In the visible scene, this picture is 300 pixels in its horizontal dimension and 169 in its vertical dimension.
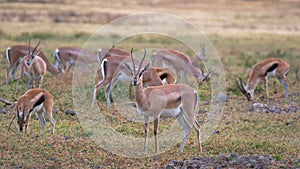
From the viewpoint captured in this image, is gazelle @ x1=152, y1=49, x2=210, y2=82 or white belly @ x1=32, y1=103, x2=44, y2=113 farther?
gazelle @ x1=152, y1=49, x2=210, y2=82

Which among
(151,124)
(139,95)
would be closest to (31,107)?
(139,95)

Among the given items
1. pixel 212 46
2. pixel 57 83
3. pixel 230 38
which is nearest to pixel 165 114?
pixel 57 83

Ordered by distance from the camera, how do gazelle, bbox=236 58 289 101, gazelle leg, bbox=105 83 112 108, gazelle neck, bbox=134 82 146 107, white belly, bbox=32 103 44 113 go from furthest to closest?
1. gazelle, bbox=236 58 289 101
2. gazelle leg, bbox=105 83 112 108
3. white belly, bbox=32 103 44 113
4. gazelle neck, bbox=134 82 146 107

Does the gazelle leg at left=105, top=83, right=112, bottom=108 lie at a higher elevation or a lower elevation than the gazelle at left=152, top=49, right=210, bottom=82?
lower

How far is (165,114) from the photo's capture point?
312 inches

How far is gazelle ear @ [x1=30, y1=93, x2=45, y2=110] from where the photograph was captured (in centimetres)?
852

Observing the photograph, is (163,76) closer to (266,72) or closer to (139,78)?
(266,72)

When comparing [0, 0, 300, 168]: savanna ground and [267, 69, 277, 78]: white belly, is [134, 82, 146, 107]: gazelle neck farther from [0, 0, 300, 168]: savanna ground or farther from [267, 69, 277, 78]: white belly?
[267, 69, 277, 78]: white belly

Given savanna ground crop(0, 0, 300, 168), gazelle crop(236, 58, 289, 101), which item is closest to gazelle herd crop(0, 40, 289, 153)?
gazelle crop(236, 58, 289, 101)

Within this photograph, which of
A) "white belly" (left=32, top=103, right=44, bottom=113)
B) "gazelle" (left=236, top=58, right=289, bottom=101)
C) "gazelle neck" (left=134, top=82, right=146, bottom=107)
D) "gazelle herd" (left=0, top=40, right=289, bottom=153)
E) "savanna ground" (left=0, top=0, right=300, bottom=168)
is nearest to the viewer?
"savanna ground" (left=0, top=0, right=300, bottom=168)

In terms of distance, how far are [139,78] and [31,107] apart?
1.91 m

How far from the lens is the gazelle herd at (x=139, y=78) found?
786 cm

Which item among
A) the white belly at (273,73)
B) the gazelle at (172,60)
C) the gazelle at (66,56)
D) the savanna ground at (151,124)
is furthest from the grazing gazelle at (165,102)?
the gazelle at (66,56)

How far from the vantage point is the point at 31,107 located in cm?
848
